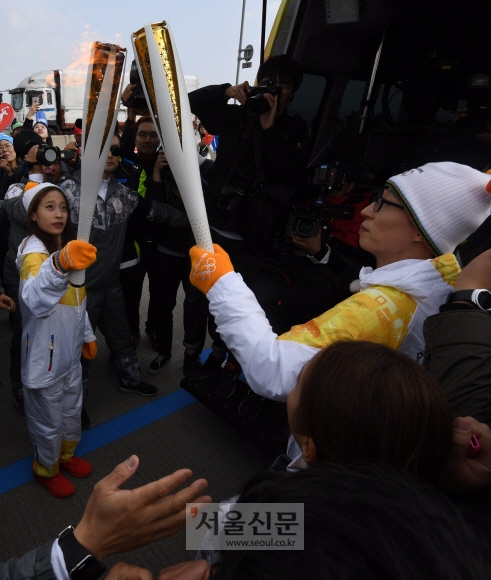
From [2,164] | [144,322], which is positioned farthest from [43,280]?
[2,164]

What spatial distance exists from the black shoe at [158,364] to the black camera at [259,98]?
190cm

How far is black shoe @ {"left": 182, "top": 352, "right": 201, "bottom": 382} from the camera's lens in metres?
2.79

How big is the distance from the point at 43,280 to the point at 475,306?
163 centimetres

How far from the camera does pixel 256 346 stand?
1.10 m

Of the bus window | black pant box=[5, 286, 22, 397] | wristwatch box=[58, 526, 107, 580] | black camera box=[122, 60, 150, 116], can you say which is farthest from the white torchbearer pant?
the bus window

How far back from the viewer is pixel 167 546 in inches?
75.0

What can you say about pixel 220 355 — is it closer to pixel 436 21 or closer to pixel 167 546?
pixel 167 546

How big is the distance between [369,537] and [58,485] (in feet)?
7.07

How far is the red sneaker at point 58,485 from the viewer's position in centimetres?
212

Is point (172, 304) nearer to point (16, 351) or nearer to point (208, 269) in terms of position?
point (16, 351)

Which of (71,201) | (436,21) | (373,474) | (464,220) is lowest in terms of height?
(71,201)

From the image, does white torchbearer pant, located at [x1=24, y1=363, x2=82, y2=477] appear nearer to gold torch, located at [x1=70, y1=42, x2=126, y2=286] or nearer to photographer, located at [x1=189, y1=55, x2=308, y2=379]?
gold torch, located at [x1=70, y1=42, x2=126, y2=286]

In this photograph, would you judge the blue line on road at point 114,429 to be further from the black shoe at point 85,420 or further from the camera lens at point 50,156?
the camera lens at point 50,156

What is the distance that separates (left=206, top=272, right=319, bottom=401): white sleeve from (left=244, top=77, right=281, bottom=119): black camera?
145cm
